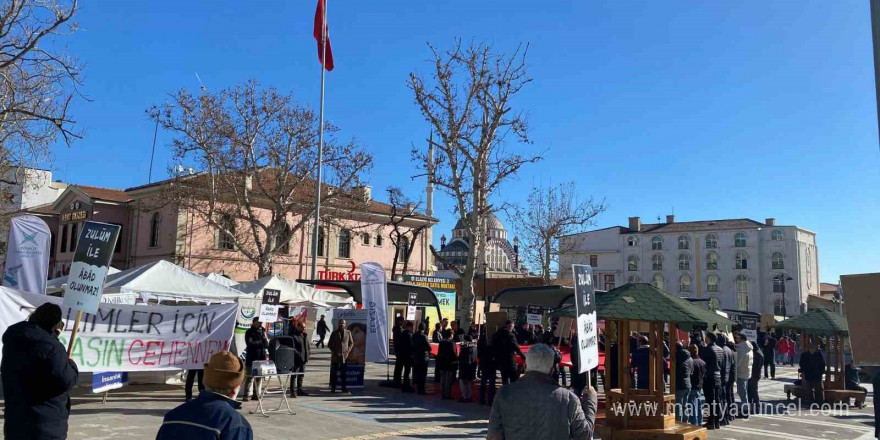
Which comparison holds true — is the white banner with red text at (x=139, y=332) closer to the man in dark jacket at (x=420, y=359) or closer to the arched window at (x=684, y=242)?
the man in dark jacket at (x=420, y=359)

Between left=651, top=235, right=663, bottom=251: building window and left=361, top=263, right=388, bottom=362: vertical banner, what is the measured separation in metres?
86.1

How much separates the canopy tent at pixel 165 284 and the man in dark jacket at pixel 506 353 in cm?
754

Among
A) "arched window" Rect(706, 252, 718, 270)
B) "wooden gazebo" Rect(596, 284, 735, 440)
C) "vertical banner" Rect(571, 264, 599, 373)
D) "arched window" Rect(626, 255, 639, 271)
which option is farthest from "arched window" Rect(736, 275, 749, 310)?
"vertical banner" Rect(571, 264, 599, 373)

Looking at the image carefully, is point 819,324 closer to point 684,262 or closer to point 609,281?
point 684,262

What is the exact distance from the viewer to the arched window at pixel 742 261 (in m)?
89.2

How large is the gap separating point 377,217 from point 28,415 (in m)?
45.3

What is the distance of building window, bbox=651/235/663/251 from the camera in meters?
95.0

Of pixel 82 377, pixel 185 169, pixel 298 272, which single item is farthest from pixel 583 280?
pixel 298 272

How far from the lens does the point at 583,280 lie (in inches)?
295

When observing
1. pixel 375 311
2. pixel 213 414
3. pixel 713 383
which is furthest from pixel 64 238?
pixel 213 414

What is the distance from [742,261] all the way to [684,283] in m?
8.19

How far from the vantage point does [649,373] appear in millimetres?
11000

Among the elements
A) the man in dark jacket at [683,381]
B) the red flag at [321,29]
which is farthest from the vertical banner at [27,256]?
the red flag at [321,29]

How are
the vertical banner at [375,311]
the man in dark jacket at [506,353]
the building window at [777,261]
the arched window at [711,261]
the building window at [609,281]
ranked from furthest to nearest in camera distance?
the building window at [609,281] < the arched window at [711,261] < the building window at [777,261] < the vertical banner at [375,311] < the man in dark jacket at [506,353]
